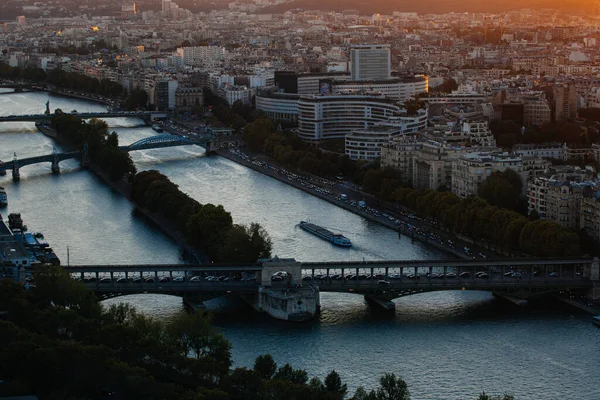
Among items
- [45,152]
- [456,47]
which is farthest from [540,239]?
[456,47]

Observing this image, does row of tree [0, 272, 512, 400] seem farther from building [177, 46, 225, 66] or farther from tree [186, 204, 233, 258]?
building [177, 46, 225, 66]

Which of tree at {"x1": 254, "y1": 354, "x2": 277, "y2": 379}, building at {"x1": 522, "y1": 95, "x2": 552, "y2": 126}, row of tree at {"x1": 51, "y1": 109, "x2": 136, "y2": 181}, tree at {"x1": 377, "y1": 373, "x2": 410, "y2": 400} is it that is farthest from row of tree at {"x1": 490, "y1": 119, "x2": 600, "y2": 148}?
tree at {"x1": 377, "y1": 373, "x2": 410, "y2": 400}

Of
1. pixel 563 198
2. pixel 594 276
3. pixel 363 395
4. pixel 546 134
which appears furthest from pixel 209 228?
pixel 546 134

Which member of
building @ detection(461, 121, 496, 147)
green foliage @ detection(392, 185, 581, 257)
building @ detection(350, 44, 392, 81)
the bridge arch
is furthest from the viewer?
building @ detection(350, 44, 392, 81)

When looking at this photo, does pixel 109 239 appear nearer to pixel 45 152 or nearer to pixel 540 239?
pixel 540 239

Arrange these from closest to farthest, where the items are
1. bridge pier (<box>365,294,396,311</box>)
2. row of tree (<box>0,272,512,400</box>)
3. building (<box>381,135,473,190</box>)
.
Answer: row of tree (<box>0,272,512,400</box>) → bridge pier (<box>365,294,396,311</box>) → building (<box>381,135,473,190</box>)

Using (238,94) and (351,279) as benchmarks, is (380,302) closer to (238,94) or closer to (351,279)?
(351,279)
